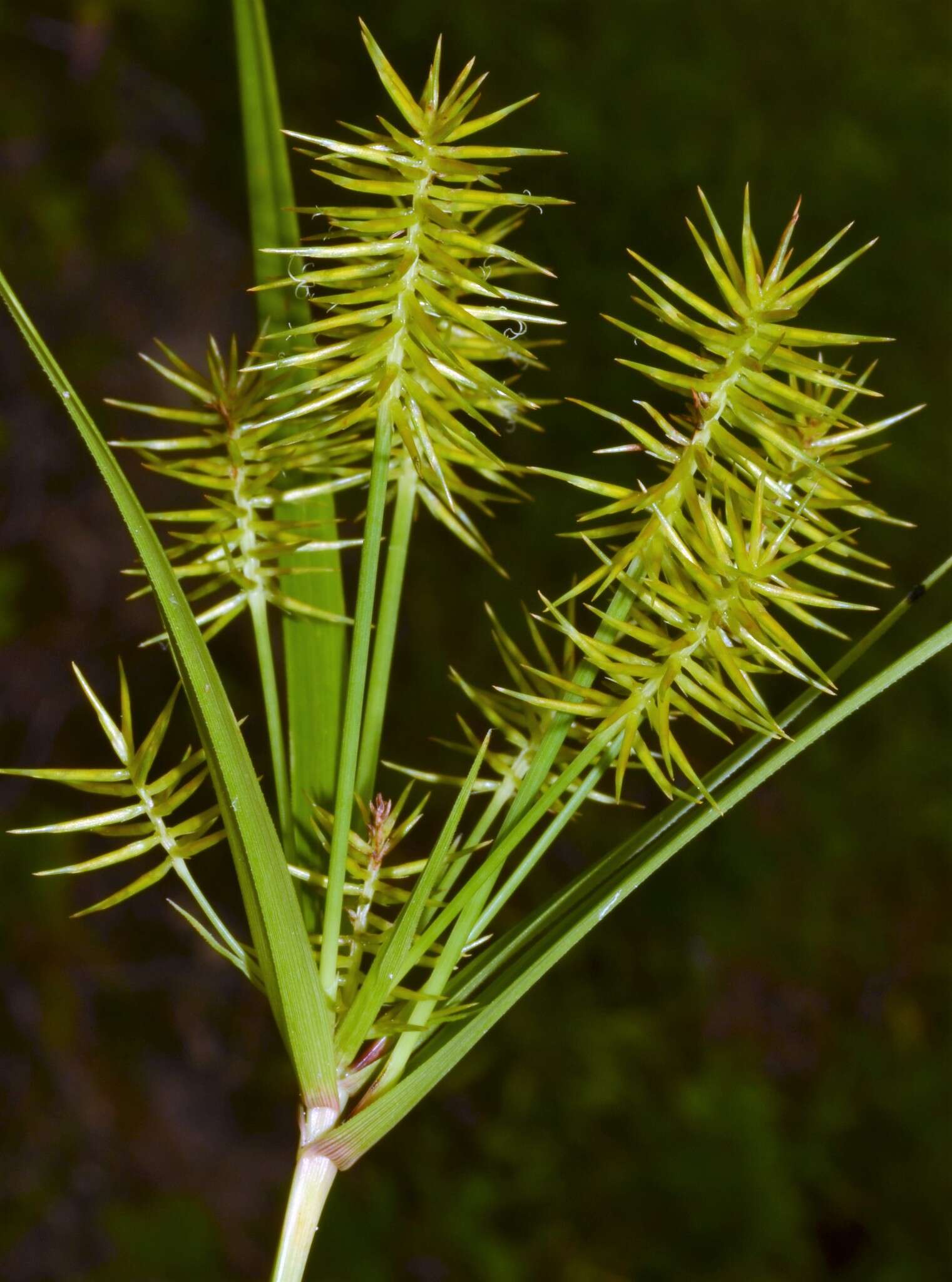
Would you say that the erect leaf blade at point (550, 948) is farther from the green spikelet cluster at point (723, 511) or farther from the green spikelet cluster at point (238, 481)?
the green spikelet cluster at point (238, 481)

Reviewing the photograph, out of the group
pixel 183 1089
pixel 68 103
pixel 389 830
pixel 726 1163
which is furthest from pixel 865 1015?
pixel 68 103

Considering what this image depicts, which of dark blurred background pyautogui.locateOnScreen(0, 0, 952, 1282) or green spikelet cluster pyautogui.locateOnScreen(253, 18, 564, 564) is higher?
green spikelet cluster pyautogui.locateOnScreen(253, 18, 564, 564)

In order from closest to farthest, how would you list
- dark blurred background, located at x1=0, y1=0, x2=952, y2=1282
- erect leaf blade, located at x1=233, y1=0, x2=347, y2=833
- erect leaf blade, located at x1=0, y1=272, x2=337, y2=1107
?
erect leaf blade, located at x1=0, y1=272, x2=337, y2=1107, erect leaf blade, located at x1=233, y1=0, x2=347, y2=833, dark blurred background, located at x1=0, y1=0, x2=952, y2=1282

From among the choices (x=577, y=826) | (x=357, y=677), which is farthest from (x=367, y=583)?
(x=577, y=826)

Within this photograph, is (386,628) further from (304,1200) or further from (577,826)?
(577,826)

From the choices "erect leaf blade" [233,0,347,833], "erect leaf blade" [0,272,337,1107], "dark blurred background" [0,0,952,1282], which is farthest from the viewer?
"dark blurred background" [0,0,952,1282]

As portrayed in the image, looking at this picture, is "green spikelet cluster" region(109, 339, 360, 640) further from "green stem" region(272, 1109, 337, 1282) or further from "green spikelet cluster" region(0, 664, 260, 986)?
"green stem" region(272, 1109, 337, 1282)

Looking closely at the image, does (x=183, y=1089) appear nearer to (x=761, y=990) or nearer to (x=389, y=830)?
(x=761, y=990)

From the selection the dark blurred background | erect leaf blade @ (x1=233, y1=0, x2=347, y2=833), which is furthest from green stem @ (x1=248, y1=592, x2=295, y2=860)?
the dark blurred background
